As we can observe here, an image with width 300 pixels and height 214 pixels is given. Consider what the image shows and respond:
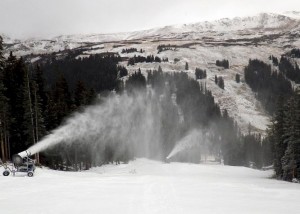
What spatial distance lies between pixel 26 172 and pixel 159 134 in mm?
80912

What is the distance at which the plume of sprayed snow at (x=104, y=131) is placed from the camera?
5841 centimetres

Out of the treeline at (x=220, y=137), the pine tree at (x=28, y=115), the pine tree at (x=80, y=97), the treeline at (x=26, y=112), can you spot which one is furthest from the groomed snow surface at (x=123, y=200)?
the treeline at (x=220, y=137)

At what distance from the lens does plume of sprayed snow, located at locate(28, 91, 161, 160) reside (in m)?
58.4

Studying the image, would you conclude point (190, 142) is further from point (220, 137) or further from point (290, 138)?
point (290, 138)

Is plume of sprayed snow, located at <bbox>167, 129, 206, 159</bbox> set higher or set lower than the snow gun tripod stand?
lower

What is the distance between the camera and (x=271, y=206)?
874 inches

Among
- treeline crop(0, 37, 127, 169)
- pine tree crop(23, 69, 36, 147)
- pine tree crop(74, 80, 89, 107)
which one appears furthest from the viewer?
pine tree crop(74, 80, 89, 107)

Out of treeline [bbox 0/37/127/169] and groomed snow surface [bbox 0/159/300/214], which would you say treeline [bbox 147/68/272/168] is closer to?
treeline [bbox 0/37/127/169]

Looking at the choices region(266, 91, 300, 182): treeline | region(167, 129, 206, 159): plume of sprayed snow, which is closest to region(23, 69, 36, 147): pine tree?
region(266, 91, 300, 182): treeline

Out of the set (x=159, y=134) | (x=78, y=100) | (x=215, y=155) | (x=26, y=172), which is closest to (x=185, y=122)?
(x=215, y=155)

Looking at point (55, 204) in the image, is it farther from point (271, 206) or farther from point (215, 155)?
point (215, 155)

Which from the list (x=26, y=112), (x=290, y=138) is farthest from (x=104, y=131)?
(x=290, y=138)

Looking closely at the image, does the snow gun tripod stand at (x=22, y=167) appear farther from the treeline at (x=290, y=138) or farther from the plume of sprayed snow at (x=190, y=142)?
the plume of sprayed snow at (x=190, y=142)

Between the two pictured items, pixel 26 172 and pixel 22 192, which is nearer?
pixel 22 192
